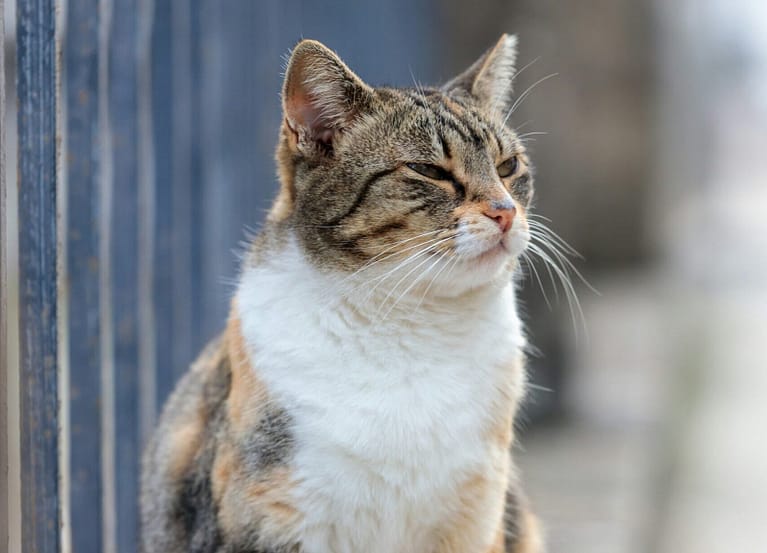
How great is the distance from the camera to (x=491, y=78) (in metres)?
2.82

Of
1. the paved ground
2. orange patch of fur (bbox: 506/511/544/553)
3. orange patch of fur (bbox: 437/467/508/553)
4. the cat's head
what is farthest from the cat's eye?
the paved ground

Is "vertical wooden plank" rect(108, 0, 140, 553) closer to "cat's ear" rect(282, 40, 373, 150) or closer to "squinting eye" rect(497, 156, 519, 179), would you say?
"cat's ear" rect(282, 40, 373, 150)

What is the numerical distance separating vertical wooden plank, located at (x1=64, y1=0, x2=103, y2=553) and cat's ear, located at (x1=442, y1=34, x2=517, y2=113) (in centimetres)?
89

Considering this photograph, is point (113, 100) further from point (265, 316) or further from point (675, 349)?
point (675, 349)

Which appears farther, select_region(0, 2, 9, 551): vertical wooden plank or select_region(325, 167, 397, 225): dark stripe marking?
select_region(325, 167, 397, 225): dark stripe marking

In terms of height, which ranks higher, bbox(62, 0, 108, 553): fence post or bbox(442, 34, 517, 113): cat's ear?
bbox(442, 34, 517, 113): cat's ear

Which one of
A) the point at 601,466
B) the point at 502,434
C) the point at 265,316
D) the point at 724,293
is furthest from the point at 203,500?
the point at 724,293

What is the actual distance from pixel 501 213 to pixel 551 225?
15.1 feet

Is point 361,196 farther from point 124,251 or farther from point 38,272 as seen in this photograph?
point 124,251

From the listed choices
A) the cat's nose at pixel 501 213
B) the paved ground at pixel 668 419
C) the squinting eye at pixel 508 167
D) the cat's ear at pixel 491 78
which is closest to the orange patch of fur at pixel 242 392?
the cat's nose at pixel 501 213

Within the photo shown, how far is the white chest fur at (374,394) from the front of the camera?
7.34 ft

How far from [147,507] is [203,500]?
45cm

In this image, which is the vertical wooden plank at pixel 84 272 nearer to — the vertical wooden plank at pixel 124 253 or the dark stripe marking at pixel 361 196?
the vertical wooden plank at pixel 124 253

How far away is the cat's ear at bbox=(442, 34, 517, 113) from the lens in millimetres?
2775
